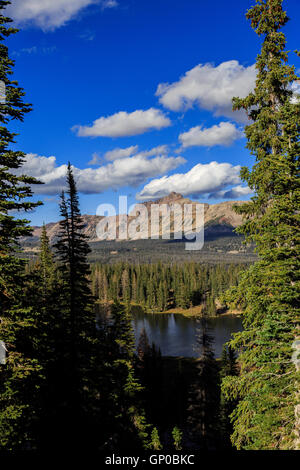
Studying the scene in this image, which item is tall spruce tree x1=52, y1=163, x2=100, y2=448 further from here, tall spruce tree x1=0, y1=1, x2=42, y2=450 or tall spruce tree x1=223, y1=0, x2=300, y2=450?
tall spruce tree x1=223, y1=0, x2=300, y2=450

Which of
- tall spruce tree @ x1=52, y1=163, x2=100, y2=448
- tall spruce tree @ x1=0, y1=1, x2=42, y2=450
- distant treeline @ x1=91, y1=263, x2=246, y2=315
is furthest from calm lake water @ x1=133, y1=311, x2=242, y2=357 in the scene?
tall spruce tree @ x1=0, y1=1, x2=42, y2=450

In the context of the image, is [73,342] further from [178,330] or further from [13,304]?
[178,330]

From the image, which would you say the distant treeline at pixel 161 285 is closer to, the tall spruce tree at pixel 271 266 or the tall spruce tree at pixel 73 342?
the tall spruce tree at pixel 73 342

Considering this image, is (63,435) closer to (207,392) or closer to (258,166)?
(207,392)

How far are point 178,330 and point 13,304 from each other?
10205 cm

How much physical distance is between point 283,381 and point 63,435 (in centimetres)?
1496

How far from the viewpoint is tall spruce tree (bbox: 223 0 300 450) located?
9.46 meters

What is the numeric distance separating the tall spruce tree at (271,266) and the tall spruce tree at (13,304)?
826 centimetres

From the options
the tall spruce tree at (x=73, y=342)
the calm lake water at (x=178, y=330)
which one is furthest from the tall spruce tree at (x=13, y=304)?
the calm lake water at (x=178, y=330)

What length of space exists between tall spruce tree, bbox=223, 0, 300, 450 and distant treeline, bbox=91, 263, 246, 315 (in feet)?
398

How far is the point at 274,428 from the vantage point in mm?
9328

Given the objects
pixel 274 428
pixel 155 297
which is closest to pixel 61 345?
pixel 274 428

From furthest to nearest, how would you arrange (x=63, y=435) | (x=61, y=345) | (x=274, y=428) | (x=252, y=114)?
(x=61, y=345) < (x=63, y=435) < (x=252, y=114) < (x=274, y=428)

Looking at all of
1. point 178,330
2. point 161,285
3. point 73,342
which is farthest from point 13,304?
point 161,285
